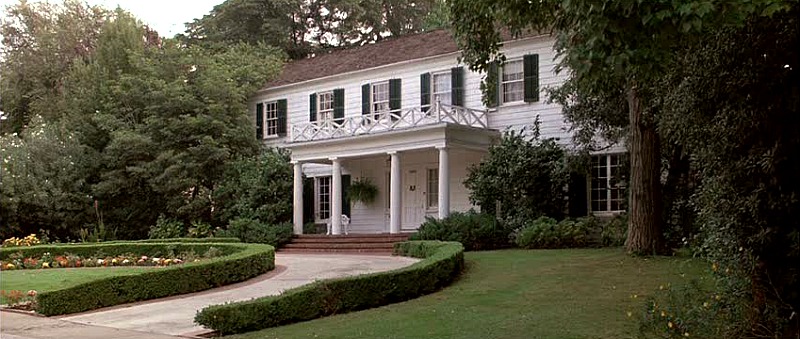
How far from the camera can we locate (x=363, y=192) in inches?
1105

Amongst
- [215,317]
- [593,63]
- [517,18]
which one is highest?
[517,18]

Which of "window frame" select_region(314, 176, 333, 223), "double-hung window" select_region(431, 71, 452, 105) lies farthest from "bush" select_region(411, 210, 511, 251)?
"window frame" select_region(314, 176, 333, 223)

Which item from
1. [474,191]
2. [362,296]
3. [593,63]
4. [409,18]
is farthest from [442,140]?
[409,18]

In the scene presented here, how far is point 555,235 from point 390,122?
7357mm

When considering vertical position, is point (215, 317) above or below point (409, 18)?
below

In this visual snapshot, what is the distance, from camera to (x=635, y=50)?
6.64m

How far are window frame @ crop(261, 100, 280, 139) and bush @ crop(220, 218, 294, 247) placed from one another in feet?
19.7

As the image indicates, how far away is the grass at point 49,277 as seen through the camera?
53.3 ft

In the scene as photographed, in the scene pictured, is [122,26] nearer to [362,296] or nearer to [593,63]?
[362,296]

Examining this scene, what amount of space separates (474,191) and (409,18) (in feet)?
89.3

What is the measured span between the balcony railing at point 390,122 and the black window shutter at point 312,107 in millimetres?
2315

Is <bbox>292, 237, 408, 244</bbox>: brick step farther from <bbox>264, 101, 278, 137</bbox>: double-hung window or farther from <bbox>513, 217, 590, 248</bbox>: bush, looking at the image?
<bbox>264, 101, 278, 137</bbox>: double-hung window

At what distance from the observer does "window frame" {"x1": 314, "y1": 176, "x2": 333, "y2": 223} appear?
29.9 metres

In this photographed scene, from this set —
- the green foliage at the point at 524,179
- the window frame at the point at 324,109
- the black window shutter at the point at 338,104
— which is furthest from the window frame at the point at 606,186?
the window frame at the point at 324,109
